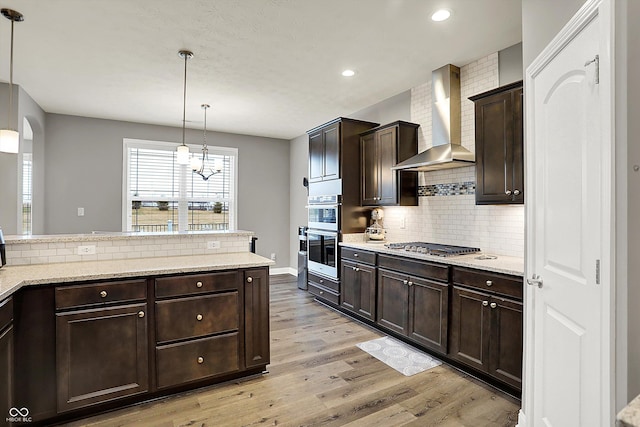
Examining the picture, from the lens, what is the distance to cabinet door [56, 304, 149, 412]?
2.09 meters

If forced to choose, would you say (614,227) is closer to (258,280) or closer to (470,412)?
(470,412)

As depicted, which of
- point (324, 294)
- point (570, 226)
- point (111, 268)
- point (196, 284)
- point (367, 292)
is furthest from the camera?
point (324, 294)

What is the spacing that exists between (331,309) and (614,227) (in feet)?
12.4

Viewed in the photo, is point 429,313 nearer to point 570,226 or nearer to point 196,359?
point 570,226

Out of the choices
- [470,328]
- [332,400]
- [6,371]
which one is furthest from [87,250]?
[470,328]

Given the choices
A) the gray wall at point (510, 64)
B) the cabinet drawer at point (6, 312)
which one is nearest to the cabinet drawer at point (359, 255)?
the gray wall at point (510, 64)

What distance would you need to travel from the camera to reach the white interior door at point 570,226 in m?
1.23

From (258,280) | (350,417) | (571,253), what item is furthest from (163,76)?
(571,253)

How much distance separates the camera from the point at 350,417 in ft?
7.20

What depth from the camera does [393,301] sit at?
350 centimetres

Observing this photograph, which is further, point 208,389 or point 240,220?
point 240,220

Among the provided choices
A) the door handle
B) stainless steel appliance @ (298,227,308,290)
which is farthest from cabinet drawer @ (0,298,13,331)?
stainless steel appliance @ (298,227,308,290)

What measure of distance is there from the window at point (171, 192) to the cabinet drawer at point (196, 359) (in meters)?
4.07

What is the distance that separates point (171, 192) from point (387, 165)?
414cm
